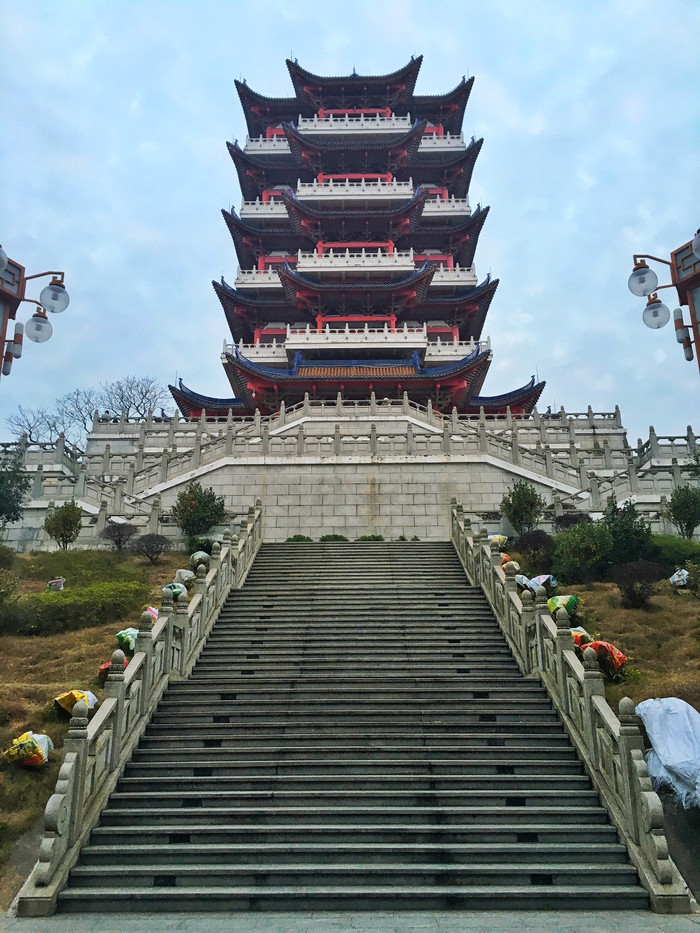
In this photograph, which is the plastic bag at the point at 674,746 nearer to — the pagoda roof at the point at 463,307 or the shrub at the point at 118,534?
the shrub at the point at 118,534

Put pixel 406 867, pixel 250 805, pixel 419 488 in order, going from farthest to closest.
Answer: pixel 419 488 → pixel 250 805 → pixel 406 867

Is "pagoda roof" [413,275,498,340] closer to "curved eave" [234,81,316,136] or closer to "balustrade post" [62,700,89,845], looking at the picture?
"curved eave" [234,81,316,136]

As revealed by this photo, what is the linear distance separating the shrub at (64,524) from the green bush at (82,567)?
51 cm

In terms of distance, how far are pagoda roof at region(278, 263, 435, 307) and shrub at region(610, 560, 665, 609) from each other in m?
22.6

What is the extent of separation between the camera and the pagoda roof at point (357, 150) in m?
38.6

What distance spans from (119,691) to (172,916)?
2.48 meters

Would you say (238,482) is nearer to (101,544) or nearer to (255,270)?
(101,544)

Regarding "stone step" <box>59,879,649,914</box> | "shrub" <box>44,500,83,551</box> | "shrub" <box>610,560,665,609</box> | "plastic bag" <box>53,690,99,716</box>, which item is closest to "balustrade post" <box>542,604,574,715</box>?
"stone step" <box>59,879,649,914</box>

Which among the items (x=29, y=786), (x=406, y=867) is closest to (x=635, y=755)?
(x=406, y=867)

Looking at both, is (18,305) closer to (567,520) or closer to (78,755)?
(78,755)

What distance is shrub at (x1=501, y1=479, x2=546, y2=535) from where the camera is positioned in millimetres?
17812

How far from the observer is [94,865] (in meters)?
6.54

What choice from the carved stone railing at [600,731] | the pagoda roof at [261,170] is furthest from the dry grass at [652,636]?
the pagoda roof at [261,170]

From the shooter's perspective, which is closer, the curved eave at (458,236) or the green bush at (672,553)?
the green bush at (672,553)
